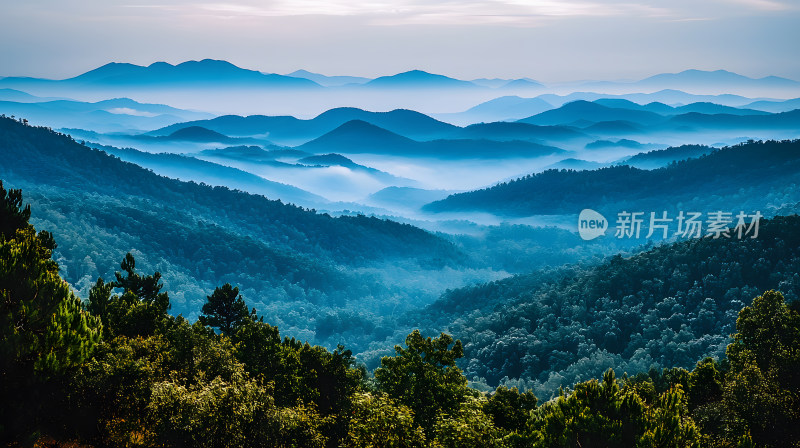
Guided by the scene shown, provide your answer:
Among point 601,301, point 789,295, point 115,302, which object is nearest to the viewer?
point 115,302

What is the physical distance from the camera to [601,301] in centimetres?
13350

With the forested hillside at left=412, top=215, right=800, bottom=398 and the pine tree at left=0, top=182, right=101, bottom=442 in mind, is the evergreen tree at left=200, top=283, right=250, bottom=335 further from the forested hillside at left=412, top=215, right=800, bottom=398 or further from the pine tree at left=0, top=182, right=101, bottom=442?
the forested hillside at left=412, top=215, right=800, bottom=398

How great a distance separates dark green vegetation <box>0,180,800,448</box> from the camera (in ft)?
78.0

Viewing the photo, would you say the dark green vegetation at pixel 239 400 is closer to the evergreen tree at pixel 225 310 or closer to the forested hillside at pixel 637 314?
the evergreen tree at pixel 225 310

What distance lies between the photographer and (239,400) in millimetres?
24000

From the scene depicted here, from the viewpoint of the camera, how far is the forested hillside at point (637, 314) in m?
106

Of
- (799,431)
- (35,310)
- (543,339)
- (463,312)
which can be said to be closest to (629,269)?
(543,339)

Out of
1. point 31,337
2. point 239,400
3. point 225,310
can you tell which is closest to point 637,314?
point 225,310

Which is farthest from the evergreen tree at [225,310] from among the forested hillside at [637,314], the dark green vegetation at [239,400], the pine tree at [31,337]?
the forested hillside at [637,314]

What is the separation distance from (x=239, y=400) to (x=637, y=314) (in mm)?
114655

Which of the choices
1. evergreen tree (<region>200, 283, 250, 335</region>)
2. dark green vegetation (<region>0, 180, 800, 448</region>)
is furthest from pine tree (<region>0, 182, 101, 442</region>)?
evergreen tree (<region>200, 283, 250, 335</region>)

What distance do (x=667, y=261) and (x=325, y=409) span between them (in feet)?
387

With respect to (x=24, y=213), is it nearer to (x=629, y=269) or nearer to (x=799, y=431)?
(x=799, y=431)

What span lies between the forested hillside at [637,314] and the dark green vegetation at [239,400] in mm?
66520
